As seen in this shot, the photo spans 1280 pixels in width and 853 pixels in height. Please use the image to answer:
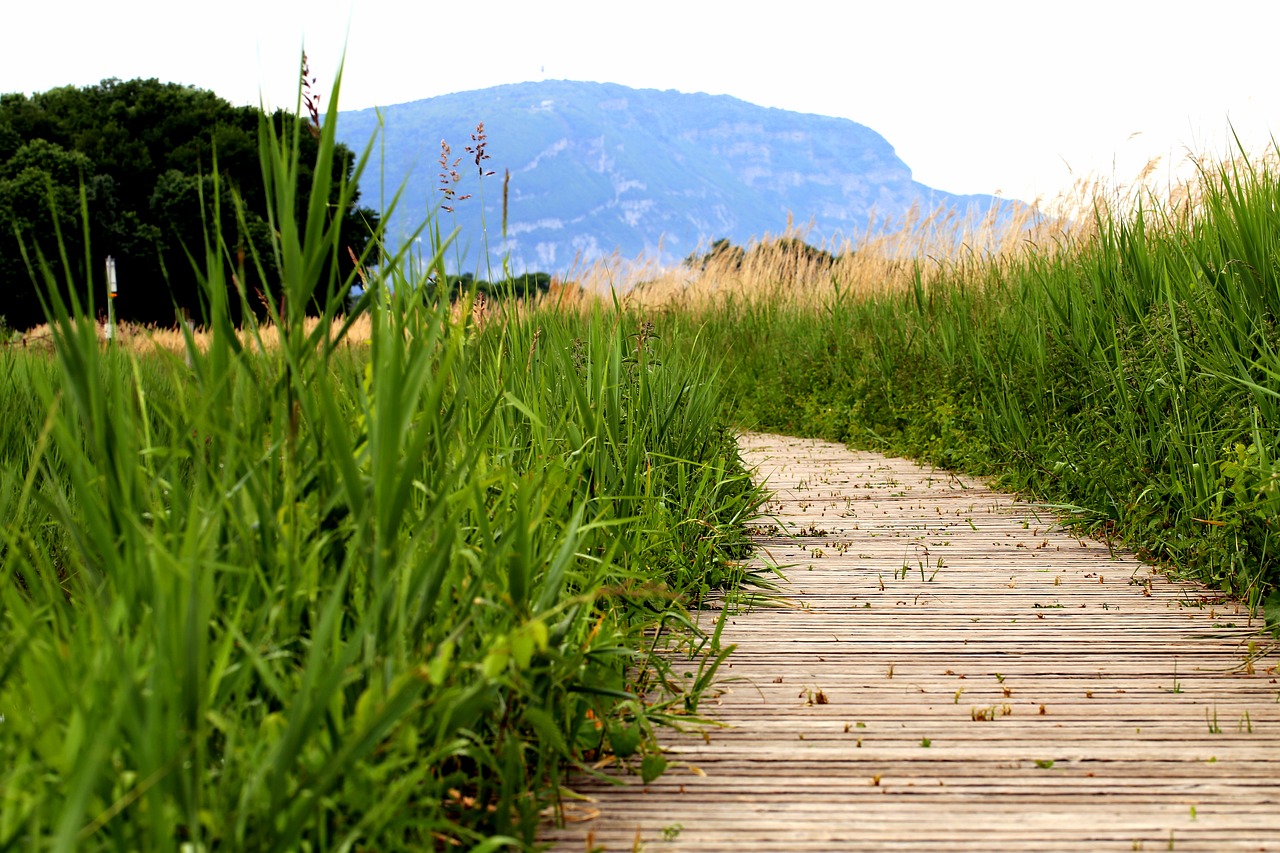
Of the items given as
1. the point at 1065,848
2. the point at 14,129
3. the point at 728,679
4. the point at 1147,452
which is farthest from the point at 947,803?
the point at 14,129

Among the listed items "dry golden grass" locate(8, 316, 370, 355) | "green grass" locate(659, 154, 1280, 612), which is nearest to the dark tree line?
"dry golden grass" locate(8, 316, 370, 355)

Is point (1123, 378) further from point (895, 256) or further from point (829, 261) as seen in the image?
point (829, 261)

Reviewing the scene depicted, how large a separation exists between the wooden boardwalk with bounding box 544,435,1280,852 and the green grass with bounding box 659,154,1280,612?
0.94 feet

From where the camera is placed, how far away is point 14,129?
30766 millimetres

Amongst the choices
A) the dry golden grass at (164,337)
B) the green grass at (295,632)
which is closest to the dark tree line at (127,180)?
the dry golden grass at (164,337)

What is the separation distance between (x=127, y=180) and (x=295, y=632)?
33214mm

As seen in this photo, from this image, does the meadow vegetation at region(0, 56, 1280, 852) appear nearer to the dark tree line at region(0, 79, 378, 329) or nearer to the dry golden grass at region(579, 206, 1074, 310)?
the dry golden grass at region(579, 206, 1074, 310)

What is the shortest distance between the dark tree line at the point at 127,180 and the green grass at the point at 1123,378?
68.6 ft

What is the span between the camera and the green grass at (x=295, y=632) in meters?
1.37

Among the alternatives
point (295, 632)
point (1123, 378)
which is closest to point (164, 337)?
point (1123, 378)

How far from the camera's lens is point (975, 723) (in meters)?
2.41

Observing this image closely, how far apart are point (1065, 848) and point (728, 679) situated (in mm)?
1002

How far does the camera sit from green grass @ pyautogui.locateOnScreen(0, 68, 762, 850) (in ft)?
4.48

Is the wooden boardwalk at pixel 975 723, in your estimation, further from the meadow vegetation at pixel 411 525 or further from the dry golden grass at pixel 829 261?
the dry golden grass at pixel 829 261
